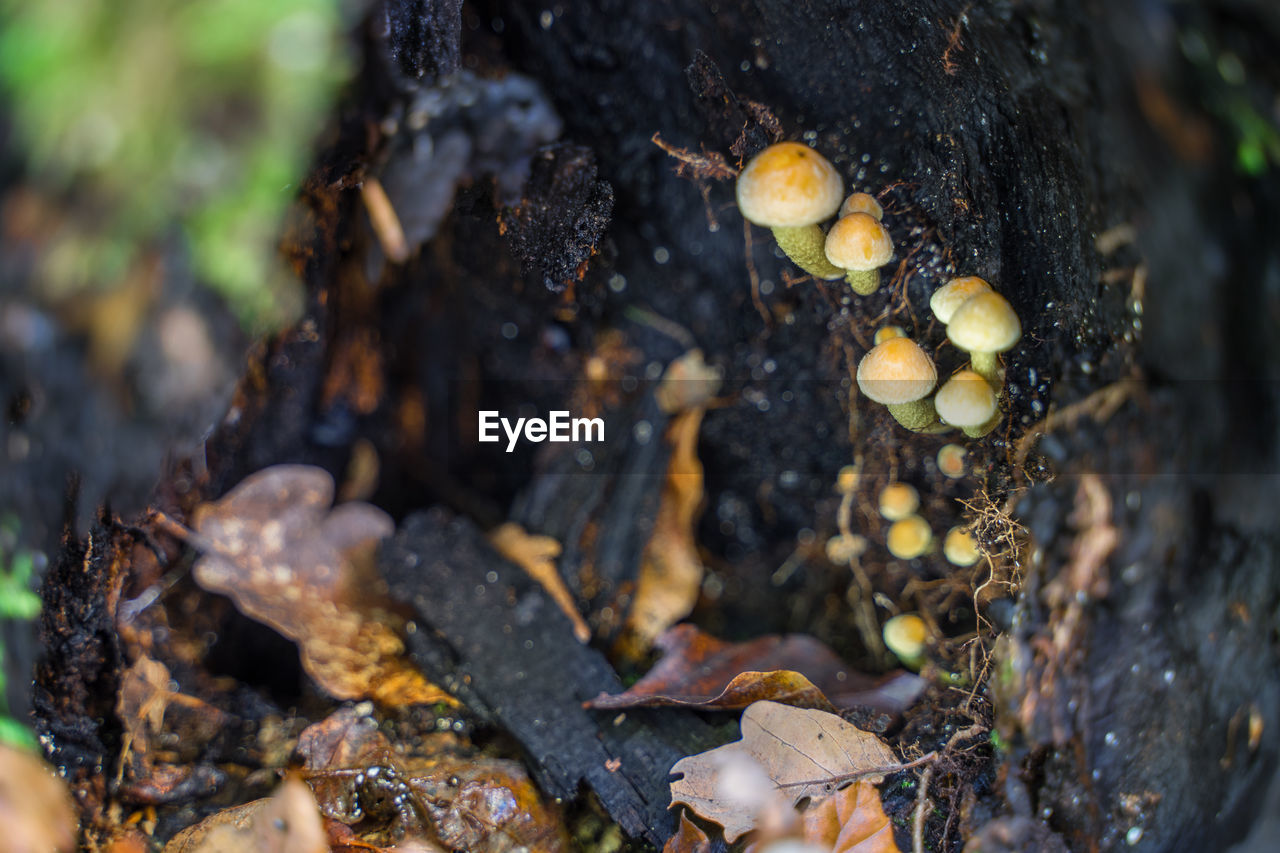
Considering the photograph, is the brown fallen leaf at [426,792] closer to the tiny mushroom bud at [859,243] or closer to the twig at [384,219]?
the twig at [384,219]

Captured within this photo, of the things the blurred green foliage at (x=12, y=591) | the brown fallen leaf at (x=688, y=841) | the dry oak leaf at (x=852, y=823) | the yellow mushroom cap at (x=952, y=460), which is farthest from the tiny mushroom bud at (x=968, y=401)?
the blurred green foliage at (x=12, y=591)

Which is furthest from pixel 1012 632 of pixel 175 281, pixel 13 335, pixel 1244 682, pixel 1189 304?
pixel 13 335

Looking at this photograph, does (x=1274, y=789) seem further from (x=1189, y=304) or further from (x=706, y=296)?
(x=706, y=296)

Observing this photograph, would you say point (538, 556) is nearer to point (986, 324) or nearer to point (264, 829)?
point (264, 829)

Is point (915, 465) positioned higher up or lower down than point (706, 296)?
lower down

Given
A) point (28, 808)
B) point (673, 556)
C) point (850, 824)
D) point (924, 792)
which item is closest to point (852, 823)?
point (850, 824)
